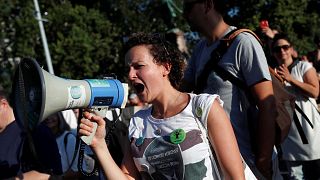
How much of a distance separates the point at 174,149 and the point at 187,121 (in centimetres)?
14

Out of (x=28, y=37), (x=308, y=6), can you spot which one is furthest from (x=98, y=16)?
(x=308, y=6)

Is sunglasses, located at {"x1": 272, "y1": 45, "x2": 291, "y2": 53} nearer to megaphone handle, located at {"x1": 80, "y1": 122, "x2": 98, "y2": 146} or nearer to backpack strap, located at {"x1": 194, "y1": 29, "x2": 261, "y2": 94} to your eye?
backpack strap, located at {"x1": 194, "y1": 29, "x2": 261, "y2": 94}

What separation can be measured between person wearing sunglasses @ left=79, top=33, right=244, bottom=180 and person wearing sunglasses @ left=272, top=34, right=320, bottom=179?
2254 millimetres

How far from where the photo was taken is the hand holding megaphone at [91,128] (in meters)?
2.45

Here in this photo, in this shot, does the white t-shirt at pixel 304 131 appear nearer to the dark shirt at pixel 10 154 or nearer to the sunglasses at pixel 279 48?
the sunglasses at pixel 279 48

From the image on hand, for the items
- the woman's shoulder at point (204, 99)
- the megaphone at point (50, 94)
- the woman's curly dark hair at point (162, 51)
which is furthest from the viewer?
the woman's curly dark hair at point (162, 51)

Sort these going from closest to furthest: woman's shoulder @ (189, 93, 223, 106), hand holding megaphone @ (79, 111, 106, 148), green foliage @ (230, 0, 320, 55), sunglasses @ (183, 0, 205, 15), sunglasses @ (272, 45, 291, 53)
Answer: hand holding megaphone @ (79, 111, 106, 148) < woman's shoulder @ (189, 93, 223, 106) < sunglasses @ (183, 0, 205, 15) < sunglasses @ (272, 45, 291, 53) < green foliage @ (230, 0, 320, 55)

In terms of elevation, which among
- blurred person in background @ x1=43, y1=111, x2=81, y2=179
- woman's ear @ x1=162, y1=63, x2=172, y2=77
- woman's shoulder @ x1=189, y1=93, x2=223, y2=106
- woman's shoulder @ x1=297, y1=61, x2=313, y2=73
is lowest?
blurred person in background @ x1=43, y1=111, x2=81, y2=179

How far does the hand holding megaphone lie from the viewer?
8.05 ft

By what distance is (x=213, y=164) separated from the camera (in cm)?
259

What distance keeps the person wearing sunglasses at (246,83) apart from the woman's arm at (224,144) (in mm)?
436

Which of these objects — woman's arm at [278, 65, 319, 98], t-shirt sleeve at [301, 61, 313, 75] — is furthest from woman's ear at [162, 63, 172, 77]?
t-shirt sleeve at [301, 61, 313, 75]

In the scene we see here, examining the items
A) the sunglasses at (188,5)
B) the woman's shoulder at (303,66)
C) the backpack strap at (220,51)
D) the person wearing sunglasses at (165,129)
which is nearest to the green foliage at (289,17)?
the woman's shoulder at (303,66)

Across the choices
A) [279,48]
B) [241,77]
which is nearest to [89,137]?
[241,77]
